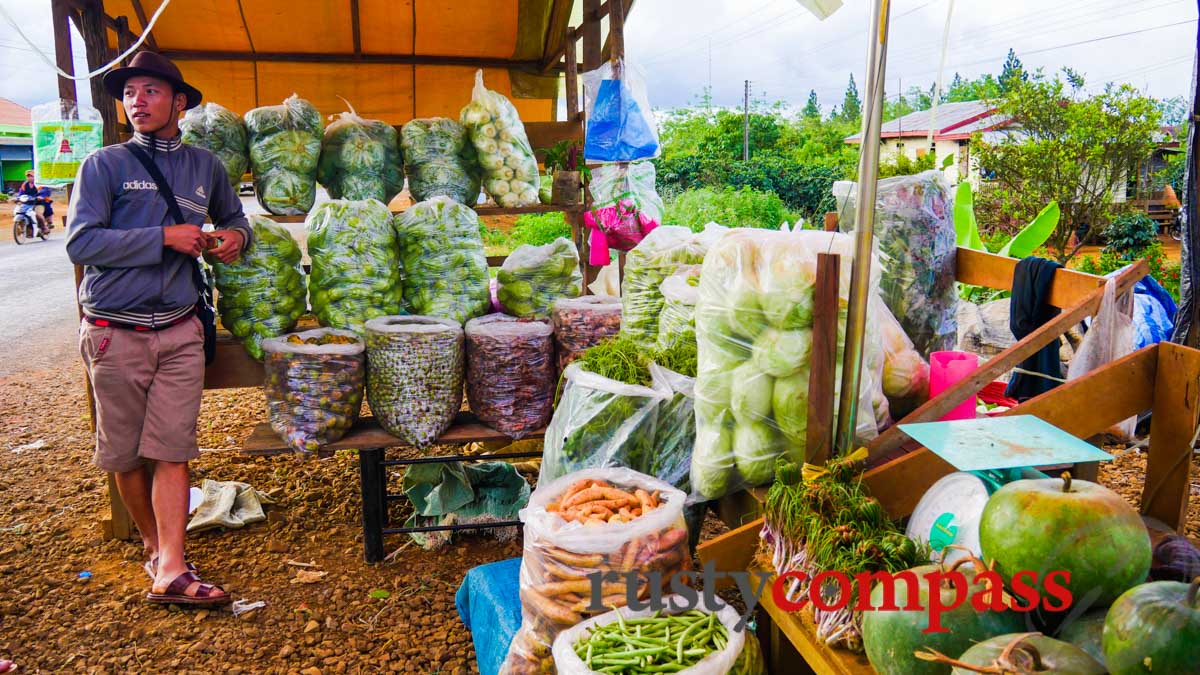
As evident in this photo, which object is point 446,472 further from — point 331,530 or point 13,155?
point 13,155

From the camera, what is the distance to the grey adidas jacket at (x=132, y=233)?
2.94 metres

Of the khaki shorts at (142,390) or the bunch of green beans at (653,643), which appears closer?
the bunch of green beans at (653,643)

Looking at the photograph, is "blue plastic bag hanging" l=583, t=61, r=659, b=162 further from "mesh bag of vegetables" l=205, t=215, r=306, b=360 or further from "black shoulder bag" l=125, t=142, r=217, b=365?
"black shoulder bag" l=125, t=142, r=217, b=365

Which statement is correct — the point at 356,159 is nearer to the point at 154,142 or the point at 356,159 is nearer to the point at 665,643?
the point at 154,142

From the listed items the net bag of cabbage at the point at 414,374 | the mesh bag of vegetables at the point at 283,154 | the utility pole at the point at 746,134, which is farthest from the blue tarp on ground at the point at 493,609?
the utility pole at the point at 746,134

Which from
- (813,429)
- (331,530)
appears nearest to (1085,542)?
(813,429)

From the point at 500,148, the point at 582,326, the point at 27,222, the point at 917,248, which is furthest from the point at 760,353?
the point at 27,222

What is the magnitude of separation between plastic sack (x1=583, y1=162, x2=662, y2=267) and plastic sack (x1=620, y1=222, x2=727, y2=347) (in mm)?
1206

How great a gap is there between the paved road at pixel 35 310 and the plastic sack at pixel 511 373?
6.03m

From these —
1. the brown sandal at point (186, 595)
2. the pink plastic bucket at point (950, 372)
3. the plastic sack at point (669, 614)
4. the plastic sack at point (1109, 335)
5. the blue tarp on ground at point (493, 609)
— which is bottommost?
the brown sandal at point (186, 595)

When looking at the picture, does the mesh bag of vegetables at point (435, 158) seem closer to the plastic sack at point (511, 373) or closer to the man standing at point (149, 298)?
the plastic sack at point (511, 373)

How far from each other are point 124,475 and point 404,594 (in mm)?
1158

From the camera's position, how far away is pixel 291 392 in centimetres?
331

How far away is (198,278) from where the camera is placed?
326cm
